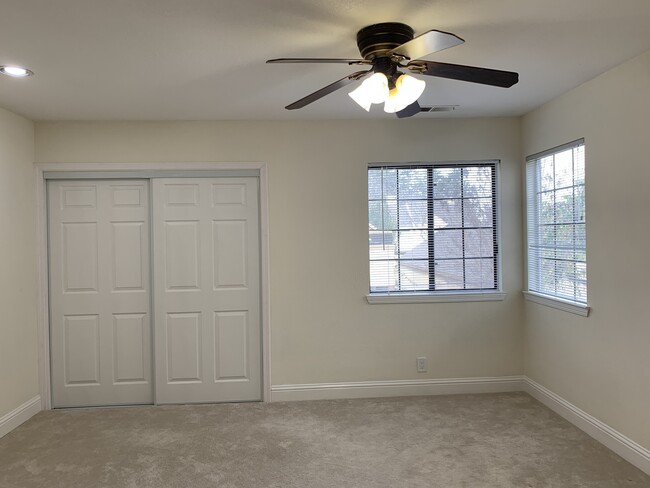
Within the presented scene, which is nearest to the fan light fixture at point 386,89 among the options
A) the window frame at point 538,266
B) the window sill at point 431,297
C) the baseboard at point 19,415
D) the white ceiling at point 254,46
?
the white ceiling at point 254,46

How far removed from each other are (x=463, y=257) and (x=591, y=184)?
4.21 feet

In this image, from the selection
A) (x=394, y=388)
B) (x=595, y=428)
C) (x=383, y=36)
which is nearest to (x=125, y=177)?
(x=383, y=36)

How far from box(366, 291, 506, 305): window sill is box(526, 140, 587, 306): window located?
1.10 feet

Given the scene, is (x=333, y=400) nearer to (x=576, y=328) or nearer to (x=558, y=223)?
(x=576, y=328)

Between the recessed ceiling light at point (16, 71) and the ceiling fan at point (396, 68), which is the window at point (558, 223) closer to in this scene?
the ceiling fan at point (396, 68)

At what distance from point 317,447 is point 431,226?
205 centimetres

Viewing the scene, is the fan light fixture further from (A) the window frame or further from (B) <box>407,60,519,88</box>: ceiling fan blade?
(A) the window frame

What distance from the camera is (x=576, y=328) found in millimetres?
3613

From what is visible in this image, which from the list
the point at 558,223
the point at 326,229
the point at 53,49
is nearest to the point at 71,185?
the point at 53,49

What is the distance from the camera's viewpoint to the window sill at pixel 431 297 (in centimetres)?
434

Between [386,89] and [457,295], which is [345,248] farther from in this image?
[386,89]

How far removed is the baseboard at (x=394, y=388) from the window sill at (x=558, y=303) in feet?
2.43

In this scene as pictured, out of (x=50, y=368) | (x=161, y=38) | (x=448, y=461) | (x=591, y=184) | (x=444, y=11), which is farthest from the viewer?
(x=50, y=368)

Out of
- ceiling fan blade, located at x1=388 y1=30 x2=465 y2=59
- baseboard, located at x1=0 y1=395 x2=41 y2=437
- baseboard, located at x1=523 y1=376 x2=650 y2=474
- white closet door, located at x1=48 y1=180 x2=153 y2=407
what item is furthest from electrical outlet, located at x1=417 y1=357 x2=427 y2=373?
baseboard, located at x1=0 y1=395 x2=41 y2=437
